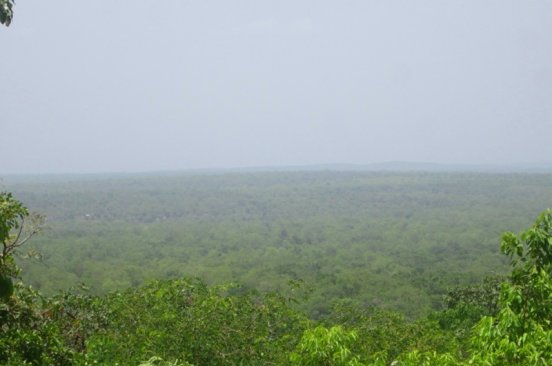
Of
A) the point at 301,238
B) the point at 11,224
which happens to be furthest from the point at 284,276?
the point at 11,224

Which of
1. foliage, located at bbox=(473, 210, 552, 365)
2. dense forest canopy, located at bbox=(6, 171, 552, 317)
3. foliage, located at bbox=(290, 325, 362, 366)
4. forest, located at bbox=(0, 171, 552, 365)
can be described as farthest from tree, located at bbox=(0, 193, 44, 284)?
dense forest canopy, located at bbox=(6, 171, 552, 317)

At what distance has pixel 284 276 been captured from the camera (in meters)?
41.7

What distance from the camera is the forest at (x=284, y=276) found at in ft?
16.7

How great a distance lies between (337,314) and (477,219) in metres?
67.8

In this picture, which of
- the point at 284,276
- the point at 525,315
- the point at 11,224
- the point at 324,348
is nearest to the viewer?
the point at 525,315

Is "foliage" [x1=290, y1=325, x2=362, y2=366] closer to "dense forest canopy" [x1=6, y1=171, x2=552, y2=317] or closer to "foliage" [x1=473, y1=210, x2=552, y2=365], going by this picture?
"foliage" [x1=473, y1=210, x2=552, y2=365]

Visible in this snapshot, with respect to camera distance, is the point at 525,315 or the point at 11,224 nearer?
the point at 525,315

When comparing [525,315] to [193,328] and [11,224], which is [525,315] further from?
[11,224]

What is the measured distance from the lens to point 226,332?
8656 millimetres

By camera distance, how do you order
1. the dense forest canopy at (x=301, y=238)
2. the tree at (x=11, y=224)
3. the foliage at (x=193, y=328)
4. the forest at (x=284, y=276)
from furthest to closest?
the dense forest canopy at (x=301, y=238), the foliage at (x=193, y=328), the tree at (x=11, y=224), the forest at (x=284, y=276)

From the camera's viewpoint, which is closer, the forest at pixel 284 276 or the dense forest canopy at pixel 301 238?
the forest at pixel 284 276

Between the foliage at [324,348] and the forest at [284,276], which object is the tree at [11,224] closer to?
the forest at [284,276]

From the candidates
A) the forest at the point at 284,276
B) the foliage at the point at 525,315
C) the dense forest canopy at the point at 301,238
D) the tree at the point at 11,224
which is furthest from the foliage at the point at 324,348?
the dense forest canopy at the point at 301,238

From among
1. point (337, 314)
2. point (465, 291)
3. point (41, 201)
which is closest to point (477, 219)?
point (465, 291)
